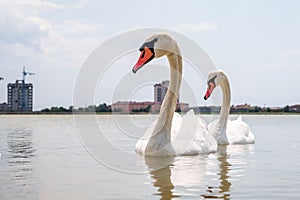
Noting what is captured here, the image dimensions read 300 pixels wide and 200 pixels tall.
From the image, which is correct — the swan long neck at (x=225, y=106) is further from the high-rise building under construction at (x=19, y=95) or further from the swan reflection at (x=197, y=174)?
the high-rise building under construction at (x=19, y=95)

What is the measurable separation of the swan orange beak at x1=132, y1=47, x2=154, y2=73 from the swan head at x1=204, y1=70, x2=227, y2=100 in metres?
4.65

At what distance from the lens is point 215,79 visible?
51.6 ft

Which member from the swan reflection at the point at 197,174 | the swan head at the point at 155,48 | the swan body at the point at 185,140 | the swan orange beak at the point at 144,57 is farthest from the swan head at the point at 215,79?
the swan orange beak at the point at 144,57

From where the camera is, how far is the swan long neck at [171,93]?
1121 cm

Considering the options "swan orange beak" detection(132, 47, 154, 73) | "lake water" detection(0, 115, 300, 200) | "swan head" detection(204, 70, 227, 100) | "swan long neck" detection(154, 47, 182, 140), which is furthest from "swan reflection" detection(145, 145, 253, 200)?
"swan head" detection(204, 70, 227, 100)

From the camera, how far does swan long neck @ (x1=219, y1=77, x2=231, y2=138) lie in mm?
15310

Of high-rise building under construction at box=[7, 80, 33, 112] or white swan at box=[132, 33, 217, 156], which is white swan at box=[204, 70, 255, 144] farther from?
high-rise building under construction at box=[7, 80, 33, 112]

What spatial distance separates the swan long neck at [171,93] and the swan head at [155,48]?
0.64 feet

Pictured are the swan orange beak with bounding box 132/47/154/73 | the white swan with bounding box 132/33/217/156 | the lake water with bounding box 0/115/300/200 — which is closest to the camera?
the lake water with bounding box 0/115/300/200

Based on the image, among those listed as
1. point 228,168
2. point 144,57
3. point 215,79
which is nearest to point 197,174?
point 228,168

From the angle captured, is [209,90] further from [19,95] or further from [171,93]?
[19,95]

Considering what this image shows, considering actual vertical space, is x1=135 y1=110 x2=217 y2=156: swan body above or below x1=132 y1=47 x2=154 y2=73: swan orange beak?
below

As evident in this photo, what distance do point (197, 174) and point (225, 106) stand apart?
7972mm

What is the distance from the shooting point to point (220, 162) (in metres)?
10.3
